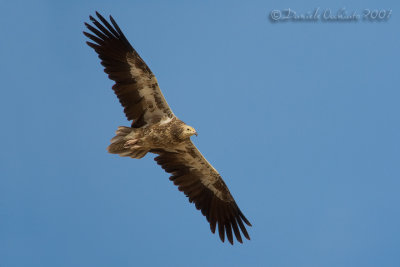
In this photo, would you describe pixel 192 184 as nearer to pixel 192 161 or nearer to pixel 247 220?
pixel 192 161

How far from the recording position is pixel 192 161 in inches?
492

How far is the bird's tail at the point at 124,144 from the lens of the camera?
38.1 feet

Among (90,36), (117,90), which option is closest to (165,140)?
(117,90)

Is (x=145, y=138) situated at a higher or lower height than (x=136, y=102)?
lower

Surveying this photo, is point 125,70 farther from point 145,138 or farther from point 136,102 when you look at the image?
point 145,138

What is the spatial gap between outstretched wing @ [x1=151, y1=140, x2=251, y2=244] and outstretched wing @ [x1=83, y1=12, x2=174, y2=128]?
4.03 ft

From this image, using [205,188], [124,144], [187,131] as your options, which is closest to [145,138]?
[124,144]

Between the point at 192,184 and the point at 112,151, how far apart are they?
2096 mm

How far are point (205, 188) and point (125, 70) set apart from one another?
3.28 metres

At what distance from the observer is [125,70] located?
1162cm

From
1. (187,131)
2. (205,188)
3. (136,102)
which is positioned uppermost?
(136,102)

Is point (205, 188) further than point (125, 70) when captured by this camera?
Yes

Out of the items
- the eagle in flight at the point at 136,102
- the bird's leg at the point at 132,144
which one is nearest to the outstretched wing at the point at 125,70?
the eagle in flight at the point at 136,102

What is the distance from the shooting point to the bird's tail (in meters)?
11.6
